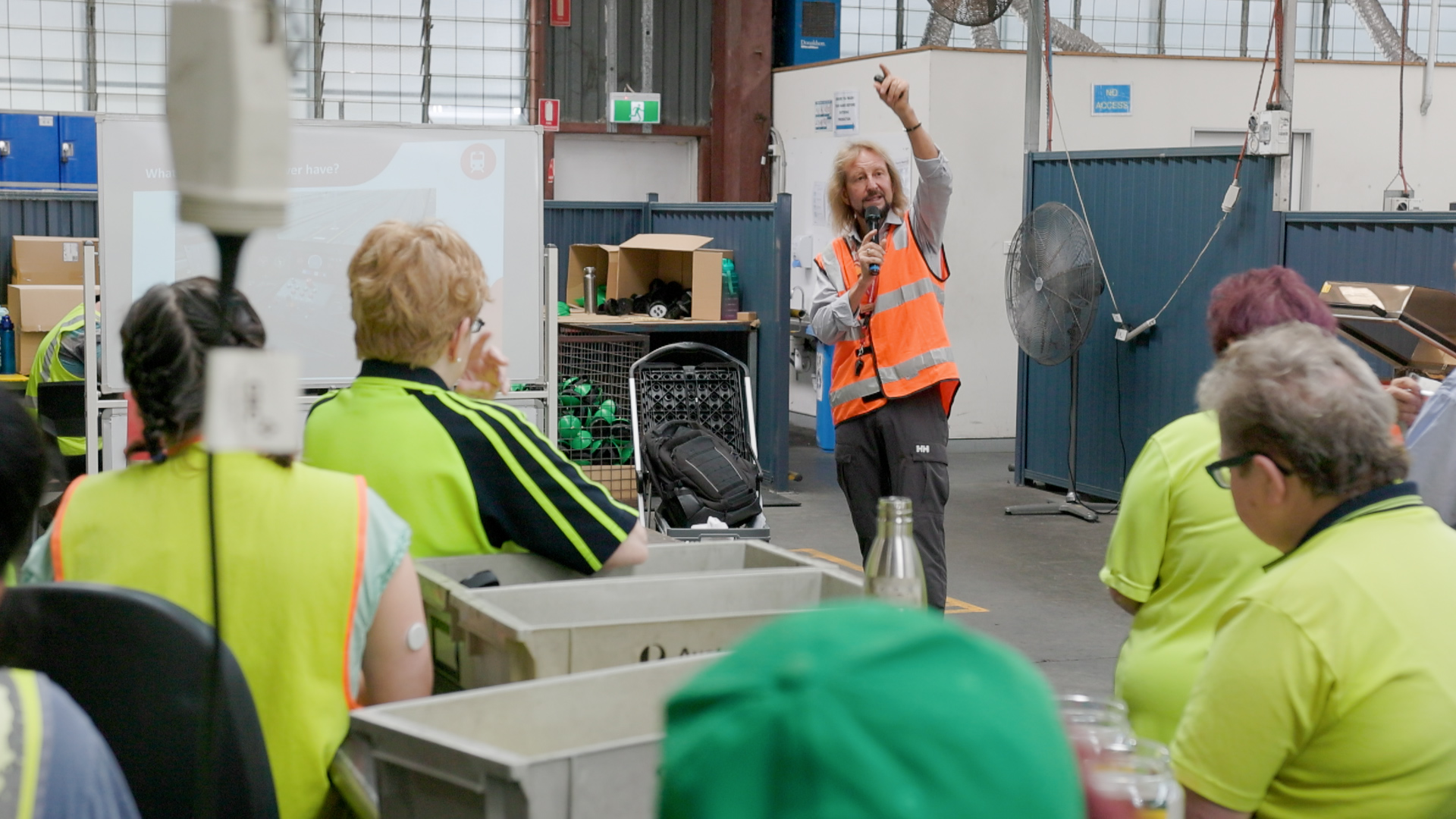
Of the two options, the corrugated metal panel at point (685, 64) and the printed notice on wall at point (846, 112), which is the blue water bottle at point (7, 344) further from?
the corrugated metal panel at point (685, 64)

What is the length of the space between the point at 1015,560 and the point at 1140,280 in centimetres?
179

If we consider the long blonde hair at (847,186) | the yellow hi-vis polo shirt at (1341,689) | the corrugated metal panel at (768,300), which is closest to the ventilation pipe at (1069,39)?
the corrugated metal panel at (768,300)

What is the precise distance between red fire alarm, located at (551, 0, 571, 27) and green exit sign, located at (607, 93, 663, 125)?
0.79 meters

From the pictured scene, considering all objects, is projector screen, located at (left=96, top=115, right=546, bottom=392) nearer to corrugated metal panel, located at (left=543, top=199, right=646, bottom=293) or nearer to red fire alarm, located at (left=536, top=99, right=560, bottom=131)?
corrugated metal panel, located at (left=543, top=199, right=646, bottom=293)

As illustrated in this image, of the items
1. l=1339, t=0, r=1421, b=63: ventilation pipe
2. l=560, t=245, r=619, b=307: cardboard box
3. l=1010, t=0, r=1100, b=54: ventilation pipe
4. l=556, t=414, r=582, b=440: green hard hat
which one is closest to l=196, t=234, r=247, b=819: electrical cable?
l=556, t=414, r=582, b=440: green hard hat

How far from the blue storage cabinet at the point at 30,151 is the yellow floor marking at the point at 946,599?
23.3ft

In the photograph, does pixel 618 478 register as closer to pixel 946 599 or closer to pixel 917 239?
pixel 946 599

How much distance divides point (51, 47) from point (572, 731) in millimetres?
11482

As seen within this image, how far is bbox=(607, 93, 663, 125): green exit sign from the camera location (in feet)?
38.6

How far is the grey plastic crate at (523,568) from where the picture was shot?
1.90 metres

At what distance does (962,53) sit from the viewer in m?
9.28

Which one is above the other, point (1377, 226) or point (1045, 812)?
point (1377, 226)

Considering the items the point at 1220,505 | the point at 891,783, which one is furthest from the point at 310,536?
the point at 1220,505

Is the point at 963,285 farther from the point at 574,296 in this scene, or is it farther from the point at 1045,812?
the point at 1045,812
